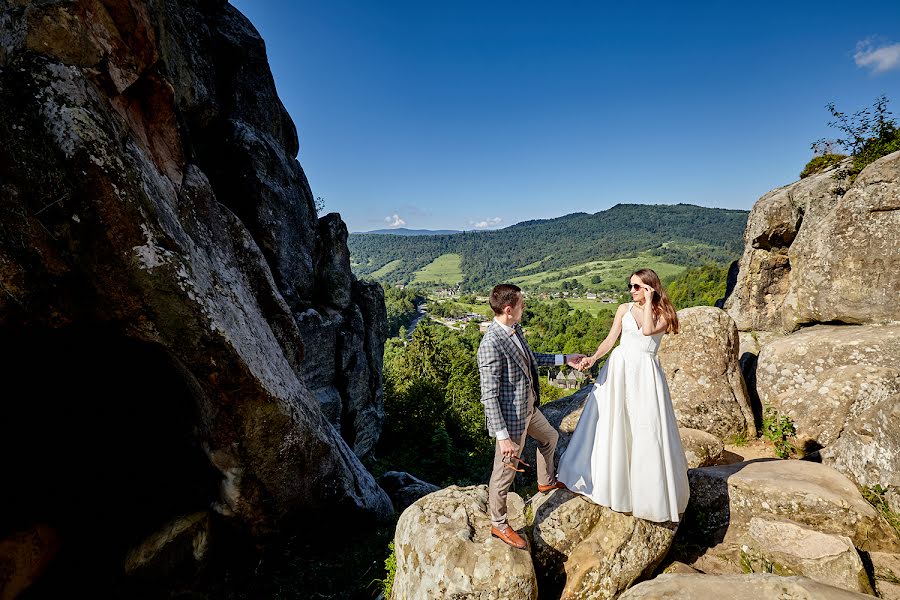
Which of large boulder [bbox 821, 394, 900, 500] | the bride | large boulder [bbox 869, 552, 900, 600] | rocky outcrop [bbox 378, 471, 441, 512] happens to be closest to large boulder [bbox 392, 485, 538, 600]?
the bride

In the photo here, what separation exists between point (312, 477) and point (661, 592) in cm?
693

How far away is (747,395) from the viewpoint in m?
10.3

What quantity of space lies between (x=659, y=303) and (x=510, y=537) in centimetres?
377

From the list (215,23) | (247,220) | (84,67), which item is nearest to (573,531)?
(84,67)

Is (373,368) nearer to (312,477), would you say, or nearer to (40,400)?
(312,477)

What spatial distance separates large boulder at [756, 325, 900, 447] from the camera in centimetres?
822

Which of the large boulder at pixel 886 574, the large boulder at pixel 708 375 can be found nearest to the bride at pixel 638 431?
the large boulder at pixel 886 574

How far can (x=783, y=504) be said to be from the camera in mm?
5965

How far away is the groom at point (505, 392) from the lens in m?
5.26

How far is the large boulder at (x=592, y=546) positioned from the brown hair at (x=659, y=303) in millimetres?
2740

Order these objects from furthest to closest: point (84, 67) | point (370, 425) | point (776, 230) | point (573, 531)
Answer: point (370, 425) → point (776, 230) → point (84, 67) → point (573, 531)

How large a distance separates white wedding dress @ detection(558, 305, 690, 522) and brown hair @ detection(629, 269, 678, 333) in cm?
26

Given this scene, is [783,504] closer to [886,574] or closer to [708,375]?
[886,574]

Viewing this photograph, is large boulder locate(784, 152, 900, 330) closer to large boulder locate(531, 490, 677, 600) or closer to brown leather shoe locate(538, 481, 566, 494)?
large boulder locate(531, 490, 677, 600)
